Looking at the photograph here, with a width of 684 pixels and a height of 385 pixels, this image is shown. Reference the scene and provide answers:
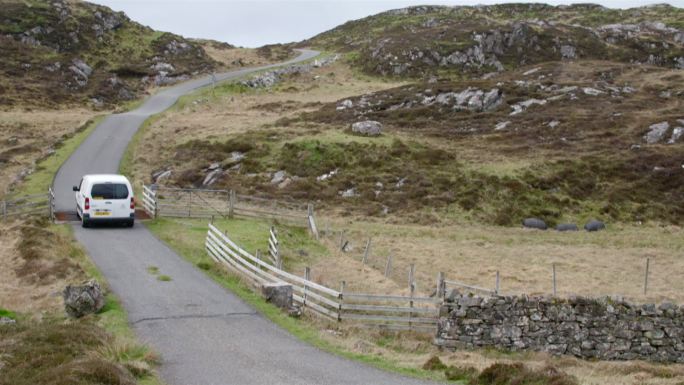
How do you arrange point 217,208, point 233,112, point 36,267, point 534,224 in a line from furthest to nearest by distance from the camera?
point 233,112 < point 534,224 < point 217,208 < point 36,267

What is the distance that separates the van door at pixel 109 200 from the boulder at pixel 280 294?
12.7m

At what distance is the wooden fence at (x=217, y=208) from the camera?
32.4 m

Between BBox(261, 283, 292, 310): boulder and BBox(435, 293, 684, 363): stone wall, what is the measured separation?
4.40 meters

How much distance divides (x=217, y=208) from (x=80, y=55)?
66896mm

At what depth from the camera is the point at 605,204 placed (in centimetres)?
3994

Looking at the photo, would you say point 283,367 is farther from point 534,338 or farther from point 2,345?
point 534,338

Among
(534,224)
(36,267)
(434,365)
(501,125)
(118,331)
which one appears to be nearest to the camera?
(434,365)

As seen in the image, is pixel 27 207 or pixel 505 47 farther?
pixel 505 47

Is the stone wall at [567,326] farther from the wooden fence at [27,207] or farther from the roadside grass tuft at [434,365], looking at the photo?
the wooden fence at [27,207]

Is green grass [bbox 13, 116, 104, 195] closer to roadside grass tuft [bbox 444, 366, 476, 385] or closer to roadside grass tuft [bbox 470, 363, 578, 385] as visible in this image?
roadside grass tuft [bbox 444, 366, 476, 385]

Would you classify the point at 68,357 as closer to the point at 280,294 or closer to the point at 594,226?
the point at 280,294

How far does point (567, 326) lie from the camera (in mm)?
17500

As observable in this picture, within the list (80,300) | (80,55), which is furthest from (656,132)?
(80,55)

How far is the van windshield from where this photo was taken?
28156 mm
